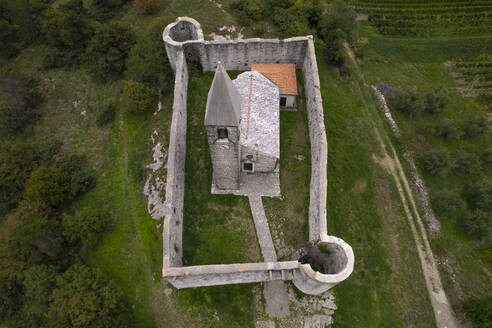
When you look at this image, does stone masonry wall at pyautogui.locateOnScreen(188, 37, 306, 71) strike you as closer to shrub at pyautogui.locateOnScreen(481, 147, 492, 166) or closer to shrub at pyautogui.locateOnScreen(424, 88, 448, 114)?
shrub at pyautogui.locateOnScreen(424, 88, 448, 114)

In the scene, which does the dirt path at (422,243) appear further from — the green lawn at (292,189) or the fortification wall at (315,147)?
the green lawn at (292,189)

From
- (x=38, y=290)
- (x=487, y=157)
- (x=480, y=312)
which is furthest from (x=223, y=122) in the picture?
(x=487, y=157)

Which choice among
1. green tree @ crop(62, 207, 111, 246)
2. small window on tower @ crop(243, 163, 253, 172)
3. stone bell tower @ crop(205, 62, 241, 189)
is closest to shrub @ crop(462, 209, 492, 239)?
small window on tower @ crop(243, 163, 253, 172)

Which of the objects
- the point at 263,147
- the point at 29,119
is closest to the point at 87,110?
the point at 29,119

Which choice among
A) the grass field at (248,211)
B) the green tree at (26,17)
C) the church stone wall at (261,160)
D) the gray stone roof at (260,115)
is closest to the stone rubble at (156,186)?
the grass field at (248,211)

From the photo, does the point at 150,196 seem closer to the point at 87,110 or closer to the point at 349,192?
the point at 87,110
